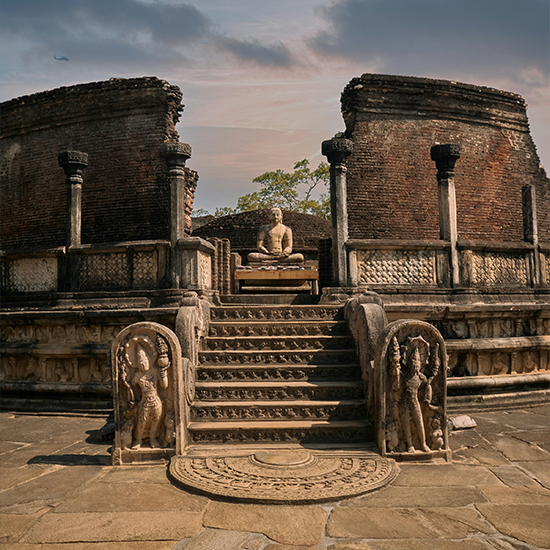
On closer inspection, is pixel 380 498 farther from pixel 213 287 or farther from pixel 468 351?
pixel 213 287

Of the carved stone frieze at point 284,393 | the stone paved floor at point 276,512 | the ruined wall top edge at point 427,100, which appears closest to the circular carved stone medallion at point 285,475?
the stone paved floor at point 276,512

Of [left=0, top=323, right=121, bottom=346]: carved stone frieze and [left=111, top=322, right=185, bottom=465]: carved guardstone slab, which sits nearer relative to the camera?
[left=111, top=322, right=185, bottom=465]: carved guardstone slab

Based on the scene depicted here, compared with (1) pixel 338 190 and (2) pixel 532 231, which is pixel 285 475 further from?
(2) pixel 532 231

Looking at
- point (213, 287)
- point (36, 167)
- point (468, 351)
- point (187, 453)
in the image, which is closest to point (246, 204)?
point (36, 167)

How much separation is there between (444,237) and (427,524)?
5.56 m

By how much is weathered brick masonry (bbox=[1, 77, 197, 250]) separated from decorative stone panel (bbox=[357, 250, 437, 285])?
6550 mm

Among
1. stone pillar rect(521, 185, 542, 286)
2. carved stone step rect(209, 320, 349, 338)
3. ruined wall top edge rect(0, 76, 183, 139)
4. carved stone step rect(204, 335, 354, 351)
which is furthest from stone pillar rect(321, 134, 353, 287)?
ruined wall top edge rect(0, 76, 183, 139)

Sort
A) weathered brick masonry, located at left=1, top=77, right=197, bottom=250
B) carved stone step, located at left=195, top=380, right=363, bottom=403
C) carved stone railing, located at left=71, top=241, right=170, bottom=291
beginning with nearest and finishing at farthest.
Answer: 1. carved stone step, located at left=195, top=380, right=363, bottom=403
2. carved stone railing, located at left=71, top=241, right=170, bottom=291
3. weathered brick masonry, located at left=1, top=77, right=197, bottom=250

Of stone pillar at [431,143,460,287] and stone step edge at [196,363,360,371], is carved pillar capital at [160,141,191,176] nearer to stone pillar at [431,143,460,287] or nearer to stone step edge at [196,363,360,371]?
stone step edge at [196,363,360,371]

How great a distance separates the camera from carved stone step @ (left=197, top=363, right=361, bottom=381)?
553 centimetres

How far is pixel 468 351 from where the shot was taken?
7.43 meters

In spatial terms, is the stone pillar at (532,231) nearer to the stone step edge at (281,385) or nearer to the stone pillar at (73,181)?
the stone step edge at (281,385)

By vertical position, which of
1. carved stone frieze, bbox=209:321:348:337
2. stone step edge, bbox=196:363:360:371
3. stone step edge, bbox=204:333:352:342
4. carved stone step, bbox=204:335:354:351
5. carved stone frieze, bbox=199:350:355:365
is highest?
carved stone frieze, bbox=209:321:348:337

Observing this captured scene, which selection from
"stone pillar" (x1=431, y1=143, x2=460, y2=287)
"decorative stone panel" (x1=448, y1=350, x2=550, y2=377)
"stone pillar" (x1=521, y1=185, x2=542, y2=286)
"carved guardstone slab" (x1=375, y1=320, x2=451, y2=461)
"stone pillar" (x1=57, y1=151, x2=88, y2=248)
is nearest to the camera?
"carved guardstone slab" (x1=375, y1=320, x2=451, y2=461)
